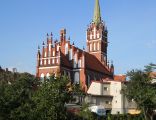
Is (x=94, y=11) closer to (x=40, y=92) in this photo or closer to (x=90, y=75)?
(x=90, y=75)

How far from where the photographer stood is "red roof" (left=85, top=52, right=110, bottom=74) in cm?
9776

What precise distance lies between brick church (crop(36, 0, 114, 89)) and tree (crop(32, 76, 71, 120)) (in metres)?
36.1

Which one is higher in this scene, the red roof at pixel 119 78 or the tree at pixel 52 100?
the red roof at pixel 119 78

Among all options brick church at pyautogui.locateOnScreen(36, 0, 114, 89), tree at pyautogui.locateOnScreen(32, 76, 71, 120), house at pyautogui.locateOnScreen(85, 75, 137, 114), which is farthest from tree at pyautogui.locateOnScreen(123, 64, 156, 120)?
tree at pyautogui.locateOnScreen(32, 76, 71, 120)

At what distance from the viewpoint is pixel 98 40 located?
4360 inches

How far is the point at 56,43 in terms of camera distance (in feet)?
293

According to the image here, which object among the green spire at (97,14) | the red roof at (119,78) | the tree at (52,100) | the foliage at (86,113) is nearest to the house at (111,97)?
the red roof at (119,78)

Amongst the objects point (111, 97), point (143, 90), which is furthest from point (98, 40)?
point (143, 90)

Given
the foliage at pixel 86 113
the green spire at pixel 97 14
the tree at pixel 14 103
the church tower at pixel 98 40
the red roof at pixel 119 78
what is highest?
the green spire at pixel 97 14

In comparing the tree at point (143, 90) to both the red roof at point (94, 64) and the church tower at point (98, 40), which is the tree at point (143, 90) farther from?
the church tower at point (98, 40)

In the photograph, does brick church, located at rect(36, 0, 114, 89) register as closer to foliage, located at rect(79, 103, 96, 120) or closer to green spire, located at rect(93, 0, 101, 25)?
green spire, located at rect(93, 0, 101, 25)

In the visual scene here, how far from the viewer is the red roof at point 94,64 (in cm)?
9776

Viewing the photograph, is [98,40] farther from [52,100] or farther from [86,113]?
[52,100]

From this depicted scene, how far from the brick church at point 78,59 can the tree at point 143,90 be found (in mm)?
15574
